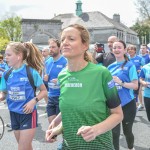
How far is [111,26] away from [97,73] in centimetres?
8090

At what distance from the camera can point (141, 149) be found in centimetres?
665

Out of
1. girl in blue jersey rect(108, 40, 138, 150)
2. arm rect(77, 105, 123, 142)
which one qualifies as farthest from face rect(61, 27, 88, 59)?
girl in blue jersey rect(108, 40, 138, 150)

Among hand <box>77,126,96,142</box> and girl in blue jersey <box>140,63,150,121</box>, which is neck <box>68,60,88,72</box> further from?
girl in blue jersey <box>140,63,150,121</box>

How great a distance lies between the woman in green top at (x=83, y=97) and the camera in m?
2.67

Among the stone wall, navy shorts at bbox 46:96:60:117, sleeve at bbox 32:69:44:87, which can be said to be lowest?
navy shorts at bbox 46:96:60:117

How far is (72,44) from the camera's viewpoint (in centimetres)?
268

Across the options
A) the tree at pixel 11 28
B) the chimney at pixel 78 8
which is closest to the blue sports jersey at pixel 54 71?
the chimney at pixel 78 8

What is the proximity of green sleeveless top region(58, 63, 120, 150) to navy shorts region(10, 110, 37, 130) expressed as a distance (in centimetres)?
193

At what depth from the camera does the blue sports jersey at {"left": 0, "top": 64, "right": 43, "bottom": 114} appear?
468 centimetres

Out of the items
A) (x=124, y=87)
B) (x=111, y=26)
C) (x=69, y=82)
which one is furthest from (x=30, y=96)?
(x=111, y=26)

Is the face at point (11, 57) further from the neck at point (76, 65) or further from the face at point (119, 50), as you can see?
the neck at point (76, 65)

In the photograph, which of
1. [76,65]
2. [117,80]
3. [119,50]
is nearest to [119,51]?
[119,50]

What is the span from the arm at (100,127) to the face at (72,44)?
20.4 inches

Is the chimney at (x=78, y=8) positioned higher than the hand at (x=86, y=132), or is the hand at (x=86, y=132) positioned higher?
the chimney at (x=78, y=8)
